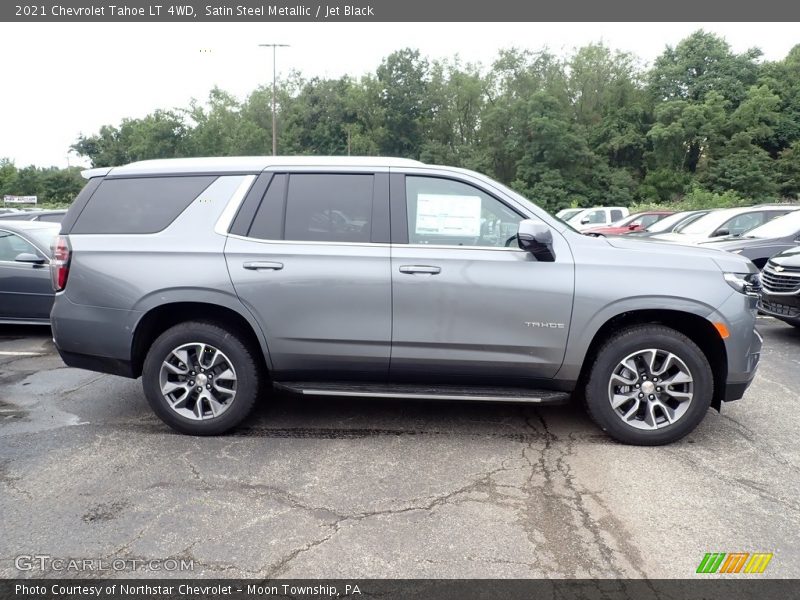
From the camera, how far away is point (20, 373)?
229 inches

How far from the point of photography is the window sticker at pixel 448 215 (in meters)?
4.07

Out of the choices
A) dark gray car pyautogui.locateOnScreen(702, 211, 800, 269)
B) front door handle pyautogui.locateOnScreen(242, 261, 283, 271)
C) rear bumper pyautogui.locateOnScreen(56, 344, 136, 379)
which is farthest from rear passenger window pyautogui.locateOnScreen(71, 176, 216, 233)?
dark gray car pyautogui.locateOnScreen(702, 211, 800, 269)

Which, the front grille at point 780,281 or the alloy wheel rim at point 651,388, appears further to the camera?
the front grille at point 780,281

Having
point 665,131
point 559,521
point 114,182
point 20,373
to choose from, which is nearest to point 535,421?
point 559,521

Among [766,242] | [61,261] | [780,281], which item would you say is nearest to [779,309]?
[780,281]

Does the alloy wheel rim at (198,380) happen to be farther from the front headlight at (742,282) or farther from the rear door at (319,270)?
the front headlight at (742,282)

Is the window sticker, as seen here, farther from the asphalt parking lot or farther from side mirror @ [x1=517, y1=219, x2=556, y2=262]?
the asphalt parking lot

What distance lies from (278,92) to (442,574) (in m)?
77.0

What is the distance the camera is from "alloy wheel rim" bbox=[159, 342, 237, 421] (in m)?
4.11

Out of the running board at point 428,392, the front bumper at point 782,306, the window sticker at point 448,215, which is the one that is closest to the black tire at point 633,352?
the running board at point 428,392

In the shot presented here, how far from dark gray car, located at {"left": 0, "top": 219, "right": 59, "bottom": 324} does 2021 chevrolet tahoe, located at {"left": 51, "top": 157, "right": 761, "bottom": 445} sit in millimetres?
3388

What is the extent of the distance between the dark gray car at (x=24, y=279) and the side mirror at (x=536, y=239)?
5977 millimetres

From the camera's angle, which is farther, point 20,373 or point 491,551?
point 20,373

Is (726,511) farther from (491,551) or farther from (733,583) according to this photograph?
(491,551)
